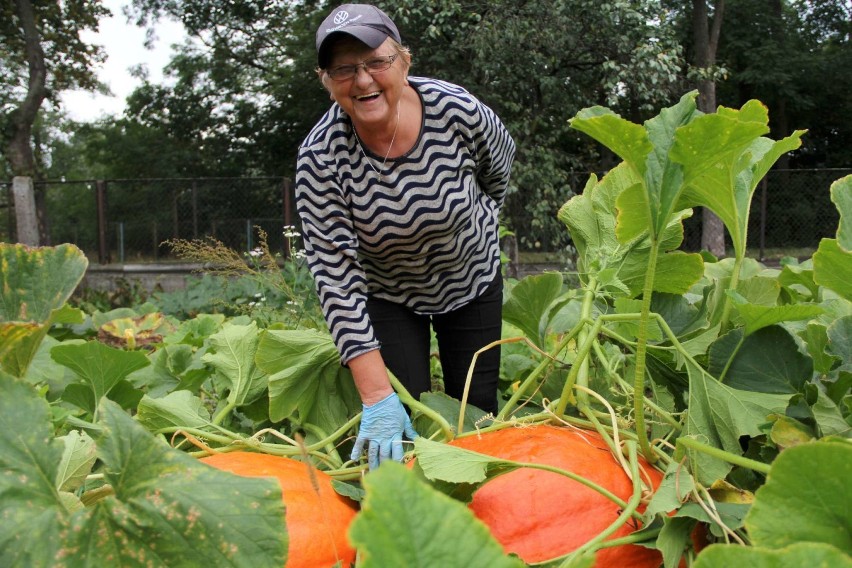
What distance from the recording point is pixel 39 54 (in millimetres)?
13578

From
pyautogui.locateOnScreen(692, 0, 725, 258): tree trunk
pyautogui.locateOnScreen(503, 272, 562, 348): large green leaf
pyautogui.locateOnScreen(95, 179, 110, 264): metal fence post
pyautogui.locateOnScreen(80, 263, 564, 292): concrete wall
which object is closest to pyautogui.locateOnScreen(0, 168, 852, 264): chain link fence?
pyautogui.locateOnScreen(95, 179, 110, 264): metal fence post

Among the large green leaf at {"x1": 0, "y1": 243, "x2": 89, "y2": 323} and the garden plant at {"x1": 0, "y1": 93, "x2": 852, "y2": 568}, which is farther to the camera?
the large green leaf at {"x1": 0, "y1": 243, "x2": 89, "y2": 323}

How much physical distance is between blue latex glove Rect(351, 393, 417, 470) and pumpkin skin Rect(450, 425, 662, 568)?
272 millimetres

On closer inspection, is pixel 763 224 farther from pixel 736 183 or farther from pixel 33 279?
pixel 33 279

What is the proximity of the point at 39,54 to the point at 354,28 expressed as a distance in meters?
13.6

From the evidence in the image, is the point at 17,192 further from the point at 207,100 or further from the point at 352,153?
the point at 207,100

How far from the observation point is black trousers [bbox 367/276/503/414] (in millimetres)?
2031

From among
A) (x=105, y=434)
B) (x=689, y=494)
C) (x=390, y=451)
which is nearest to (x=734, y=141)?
(x=689, y=494)

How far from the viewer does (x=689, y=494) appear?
3.60ft

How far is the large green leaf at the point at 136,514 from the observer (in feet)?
2.29

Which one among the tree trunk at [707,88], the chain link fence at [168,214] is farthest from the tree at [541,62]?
the chain link fence at [168,214]

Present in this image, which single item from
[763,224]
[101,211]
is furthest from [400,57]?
[763,224]

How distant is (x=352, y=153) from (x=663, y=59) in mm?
7668

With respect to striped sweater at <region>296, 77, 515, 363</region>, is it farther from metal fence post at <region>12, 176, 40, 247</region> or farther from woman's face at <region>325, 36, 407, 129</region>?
metal fence post at <region>12, 176, 40, 247</region>
